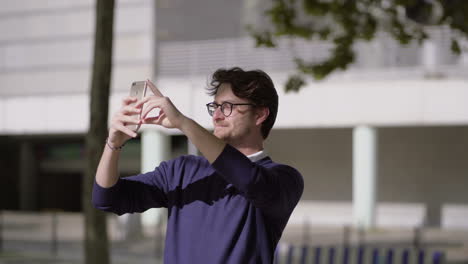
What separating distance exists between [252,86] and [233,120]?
0.48ft

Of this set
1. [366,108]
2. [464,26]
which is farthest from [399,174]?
[464,26]

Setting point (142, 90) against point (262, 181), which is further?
point (142, 90)

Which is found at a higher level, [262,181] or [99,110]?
[262,181]

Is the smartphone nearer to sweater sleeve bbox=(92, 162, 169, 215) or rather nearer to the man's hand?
the man's hand

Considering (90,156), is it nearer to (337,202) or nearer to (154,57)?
(154,57)

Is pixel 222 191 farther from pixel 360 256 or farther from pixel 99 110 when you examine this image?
pixel 360 256

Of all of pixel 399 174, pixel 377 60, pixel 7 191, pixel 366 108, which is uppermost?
pixel 377 60

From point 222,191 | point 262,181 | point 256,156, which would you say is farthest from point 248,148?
point 262,181

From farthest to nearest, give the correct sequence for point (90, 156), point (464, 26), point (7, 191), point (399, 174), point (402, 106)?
point (7, 191) < point (399, 174) < point (402, 106) < point (464, 26) < point (90, 156)

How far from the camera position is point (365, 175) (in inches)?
884

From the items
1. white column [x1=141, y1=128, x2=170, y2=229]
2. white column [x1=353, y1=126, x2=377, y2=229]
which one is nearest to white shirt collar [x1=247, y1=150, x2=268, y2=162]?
white column [x1=353, y1=126, x2=377, y2=229]

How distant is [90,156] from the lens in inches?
278

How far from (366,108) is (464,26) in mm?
12856

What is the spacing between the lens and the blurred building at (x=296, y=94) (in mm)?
21781
